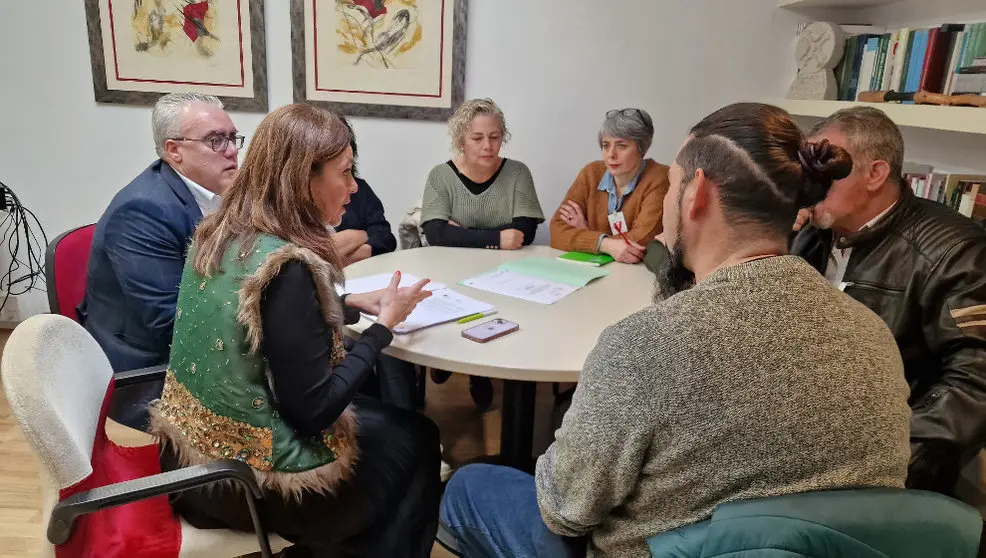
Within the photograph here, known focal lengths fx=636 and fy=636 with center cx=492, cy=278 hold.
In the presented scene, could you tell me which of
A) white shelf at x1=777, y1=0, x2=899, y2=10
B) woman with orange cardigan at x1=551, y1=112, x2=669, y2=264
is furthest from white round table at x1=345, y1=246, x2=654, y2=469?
white shelf at x1=777, y1=0, x2=899, y2=10

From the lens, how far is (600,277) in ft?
7.05

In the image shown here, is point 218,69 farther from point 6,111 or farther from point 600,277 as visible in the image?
point 600,277

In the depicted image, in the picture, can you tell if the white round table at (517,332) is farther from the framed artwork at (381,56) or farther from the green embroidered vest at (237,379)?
the framed artwork at (381,56)

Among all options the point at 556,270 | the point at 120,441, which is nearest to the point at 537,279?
the point at 556,270

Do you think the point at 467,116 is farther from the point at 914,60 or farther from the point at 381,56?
the point at 914,60

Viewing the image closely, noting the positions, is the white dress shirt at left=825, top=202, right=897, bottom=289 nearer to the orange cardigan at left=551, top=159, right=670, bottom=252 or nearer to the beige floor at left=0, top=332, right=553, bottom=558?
the orange cardigan at left=551, top=159, right=670, bottom=252

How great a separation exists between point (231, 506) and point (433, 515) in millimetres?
447

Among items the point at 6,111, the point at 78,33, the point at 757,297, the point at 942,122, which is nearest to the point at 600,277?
the point at 942,122

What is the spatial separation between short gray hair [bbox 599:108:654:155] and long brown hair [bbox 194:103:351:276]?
154 centimetres

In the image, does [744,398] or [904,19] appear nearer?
[744,398]

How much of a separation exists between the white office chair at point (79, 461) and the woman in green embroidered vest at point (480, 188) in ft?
4.95

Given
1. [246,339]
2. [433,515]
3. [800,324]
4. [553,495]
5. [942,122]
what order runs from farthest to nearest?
[942,122]
[433,515]
[246,339]
[553,495]
[800,324]

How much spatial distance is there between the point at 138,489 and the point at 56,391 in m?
0.24

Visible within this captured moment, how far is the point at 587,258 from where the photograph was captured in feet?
7.89
